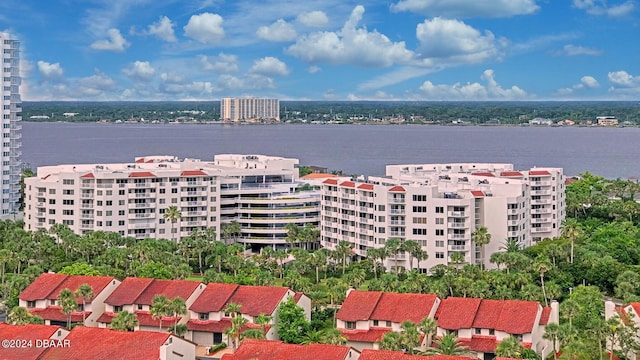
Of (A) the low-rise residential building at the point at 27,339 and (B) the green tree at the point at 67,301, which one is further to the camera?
(B) the green tree at the point at 67,301

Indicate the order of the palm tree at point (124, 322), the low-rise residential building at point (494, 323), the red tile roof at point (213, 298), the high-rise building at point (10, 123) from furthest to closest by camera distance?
the high-rise building at point (10, 123) → the red tile roof at point (213, 298) → the low-rise residential building at point (494, 323) → the palm tree at point (124, 322)

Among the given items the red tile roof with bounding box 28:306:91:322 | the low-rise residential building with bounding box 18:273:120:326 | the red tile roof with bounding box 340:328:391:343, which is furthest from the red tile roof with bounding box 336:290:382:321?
the red tile roof with bounding box 28:306:91:322

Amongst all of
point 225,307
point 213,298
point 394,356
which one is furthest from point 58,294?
point 394,356

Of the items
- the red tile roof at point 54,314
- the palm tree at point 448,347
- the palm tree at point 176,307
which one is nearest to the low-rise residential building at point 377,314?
the palm tree at point 448,347

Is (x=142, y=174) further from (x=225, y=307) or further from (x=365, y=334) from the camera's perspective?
(x=365, y=334)

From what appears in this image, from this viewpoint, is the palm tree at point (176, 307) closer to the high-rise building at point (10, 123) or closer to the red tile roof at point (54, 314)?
the red tile roof at point (54, 314)

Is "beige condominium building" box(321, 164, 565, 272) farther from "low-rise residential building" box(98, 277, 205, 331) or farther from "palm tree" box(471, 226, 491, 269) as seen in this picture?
"low-rise residential building" box(98, 277, 205, 331)

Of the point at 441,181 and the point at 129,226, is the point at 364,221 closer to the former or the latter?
the point at 441,181

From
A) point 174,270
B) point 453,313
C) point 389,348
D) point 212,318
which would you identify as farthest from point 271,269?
point 389,348
